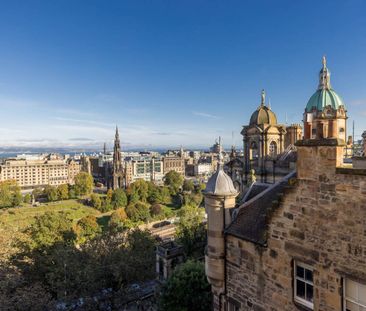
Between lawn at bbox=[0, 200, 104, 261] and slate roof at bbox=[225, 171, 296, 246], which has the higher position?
slate roof at bbox=[225, 171, 296, 246]

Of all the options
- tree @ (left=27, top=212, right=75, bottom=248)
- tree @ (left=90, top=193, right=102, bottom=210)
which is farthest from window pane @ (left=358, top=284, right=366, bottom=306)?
tree @ (left=90, top=193, right=102, bottom=210)

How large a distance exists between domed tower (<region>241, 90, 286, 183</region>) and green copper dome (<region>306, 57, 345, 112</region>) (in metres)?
4.33

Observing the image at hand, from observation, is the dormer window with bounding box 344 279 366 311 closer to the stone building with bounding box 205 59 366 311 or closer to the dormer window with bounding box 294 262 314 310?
the stone building with bounding box 205 59 366 311

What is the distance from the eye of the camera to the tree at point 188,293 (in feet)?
61.8

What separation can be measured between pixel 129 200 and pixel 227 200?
77.7 metres

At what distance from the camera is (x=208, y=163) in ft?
584

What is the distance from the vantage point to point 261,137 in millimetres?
31547

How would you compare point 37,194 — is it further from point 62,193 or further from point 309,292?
point 309,292

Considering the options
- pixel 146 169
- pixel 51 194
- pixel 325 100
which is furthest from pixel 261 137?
pixel 146 169

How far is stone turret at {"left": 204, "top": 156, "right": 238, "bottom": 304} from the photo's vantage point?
8.61 meters

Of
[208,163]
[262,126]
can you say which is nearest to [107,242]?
[262,126]

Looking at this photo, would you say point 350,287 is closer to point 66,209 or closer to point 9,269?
point 9,269

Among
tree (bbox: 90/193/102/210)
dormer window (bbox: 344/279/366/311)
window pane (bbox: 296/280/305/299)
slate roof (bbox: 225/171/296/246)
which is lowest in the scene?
tree (bbox: 90/193/102/210)

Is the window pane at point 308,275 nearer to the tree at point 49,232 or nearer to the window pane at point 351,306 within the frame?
the window pane at point 351,306
